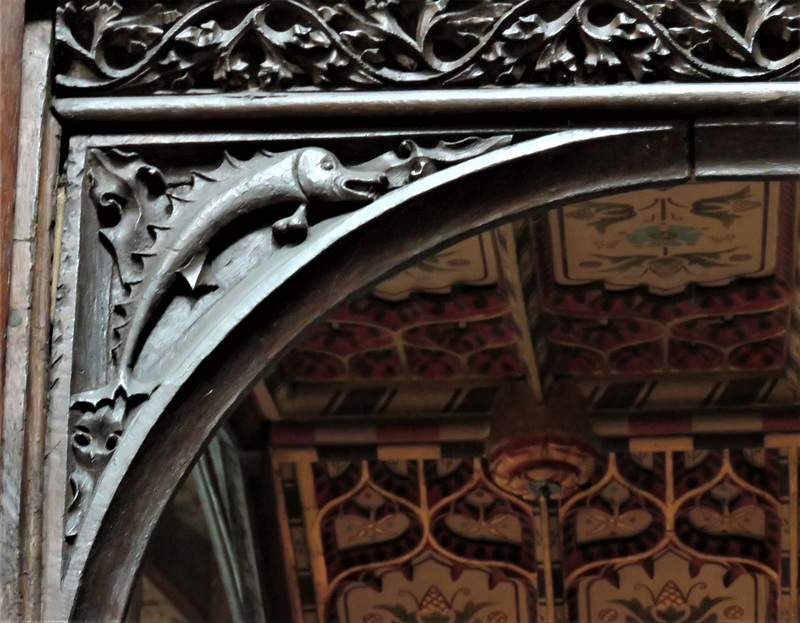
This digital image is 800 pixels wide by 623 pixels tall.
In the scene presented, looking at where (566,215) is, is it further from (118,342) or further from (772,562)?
(118,342)

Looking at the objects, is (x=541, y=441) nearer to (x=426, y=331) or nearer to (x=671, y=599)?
(x=426, y=331)

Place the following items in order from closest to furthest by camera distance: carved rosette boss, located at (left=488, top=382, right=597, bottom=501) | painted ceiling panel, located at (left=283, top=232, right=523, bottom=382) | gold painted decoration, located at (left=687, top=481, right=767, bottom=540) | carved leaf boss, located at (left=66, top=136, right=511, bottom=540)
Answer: carved leaf boss, located at (left=66, top=136, right=511, bottom=540)
painted ceiling panel, located at (left=283, top=232, right=523, bottom=382)
carved rosette boss, located at (left=488, top=382, right=597, bottom=501)
gold painted decoration, located at (left=687, top=481, right=767, bottom=540)

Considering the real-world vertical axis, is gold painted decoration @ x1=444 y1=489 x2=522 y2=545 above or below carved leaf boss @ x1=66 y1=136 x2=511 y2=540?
above

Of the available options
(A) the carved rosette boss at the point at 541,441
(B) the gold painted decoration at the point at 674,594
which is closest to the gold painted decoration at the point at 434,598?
(B) the gold painted decoration at the point at 674,594

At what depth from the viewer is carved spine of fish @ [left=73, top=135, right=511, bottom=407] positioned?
221 centimetres

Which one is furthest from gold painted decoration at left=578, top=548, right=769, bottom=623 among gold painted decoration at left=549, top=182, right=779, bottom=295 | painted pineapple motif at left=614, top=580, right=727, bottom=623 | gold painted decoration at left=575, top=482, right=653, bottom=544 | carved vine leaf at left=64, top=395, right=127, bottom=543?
carved vine leaf at left=64, top=395, right=127, bottom=543

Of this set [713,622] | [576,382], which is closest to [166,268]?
[576,382]

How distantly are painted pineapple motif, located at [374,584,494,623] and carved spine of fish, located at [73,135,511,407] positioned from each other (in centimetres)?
280

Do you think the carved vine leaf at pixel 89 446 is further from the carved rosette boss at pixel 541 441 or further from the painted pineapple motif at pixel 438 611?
the painted pineapple motif at pixel 438 611

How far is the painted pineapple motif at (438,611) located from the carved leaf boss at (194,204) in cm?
280

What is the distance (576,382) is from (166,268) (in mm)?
2349

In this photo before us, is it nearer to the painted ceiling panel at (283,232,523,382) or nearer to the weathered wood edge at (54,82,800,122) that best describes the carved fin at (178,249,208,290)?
the weathered wood edge at (54,82,800,122)

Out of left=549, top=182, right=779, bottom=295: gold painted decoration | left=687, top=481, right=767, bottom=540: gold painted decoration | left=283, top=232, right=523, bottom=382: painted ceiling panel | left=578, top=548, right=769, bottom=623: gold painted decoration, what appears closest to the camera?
left=549, top=182, right=779, bottom=295: gold painted decoration

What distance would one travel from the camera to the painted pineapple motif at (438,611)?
16.1 feet
